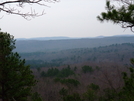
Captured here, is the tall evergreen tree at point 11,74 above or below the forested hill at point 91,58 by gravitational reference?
above

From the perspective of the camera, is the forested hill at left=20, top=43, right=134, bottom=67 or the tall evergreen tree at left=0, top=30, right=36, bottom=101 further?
the forested hill at left=20, top=43, right=134, bottom=67

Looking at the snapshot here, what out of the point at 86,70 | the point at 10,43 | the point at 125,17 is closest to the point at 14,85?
the point at 10,43

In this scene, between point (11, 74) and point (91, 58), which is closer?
point (11, 74)

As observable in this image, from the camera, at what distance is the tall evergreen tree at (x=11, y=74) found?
314 inches

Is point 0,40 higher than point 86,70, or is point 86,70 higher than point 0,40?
point 0,40

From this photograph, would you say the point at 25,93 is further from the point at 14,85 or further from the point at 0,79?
the point at 0,79

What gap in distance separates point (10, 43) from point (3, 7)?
550 centimetres

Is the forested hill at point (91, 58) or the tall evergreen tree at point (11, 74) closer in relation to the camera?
the tall evergreen tree at point (11, 74)

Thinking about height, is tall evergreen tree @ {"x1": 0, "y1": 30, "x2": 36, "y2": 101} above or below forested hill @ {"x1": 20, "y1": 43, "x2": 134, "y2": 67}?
above

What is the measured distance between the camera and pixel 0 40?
7.85m

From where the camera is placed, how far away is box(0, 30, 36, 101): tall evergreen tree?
797 cm

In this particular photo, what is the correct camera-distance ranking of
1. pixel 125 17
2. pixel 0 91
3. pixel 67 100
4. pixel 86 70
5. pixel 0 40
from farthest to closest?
pixel 86 70 → pixel 67 100 → pixel 0 91 → pixel 0 40 → pixel 125 17

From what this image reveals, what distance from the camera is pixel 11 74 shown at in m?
7.96

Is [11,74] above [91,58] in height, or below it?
above
